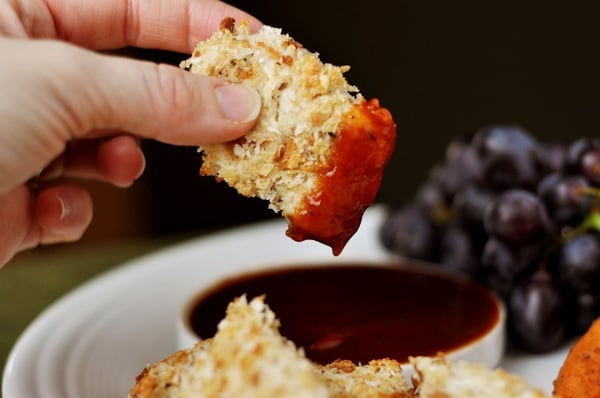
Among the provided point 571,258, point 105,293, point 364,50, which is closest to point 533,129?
point 364,50

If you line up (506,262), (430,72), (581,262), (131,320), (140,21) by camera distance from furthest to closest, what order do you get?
(430,72) → (131,320) → (506,262) → (581,262) → (140,21)

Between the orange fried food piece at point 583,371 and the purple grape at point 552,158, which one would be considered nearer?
the orange fried food piece at point 583,371

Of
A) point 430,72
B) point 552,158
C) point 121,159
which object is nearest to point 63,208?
point 121,159

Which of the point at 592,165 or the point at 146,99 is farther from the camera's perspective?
the point at 592,165

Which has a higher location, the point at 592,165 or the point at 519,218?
the point at 592,165

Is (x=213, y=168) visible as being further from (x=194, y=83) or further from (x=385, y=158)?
A: (x=385, y=158)

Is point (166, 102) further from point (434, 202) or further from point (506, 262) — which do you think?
point (434, 202)

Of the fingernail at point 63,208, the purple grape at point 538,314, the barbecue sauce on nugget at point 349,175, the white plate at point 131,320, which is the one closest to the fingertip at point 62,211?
the fingernail at point 63,208

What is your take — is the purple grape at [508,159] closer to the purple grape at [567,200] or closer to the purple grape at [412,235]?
the purple grape at [567,200]
